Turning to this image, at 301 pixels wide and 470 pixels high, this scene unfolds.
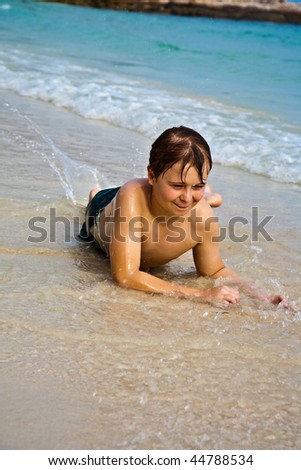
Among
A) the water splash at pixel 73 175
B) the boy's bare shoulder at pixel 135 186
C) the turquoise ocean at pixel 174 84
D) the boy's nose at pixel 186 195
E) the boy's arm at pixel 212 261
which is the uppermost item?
the boy's nose at pixel 186 195

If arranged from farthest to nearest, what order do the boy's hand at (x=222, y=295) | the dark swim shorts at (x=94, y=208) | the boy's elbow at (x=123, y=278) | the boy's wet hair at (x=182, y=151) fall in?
1. the dark swim shorts at (x=94, y=208)
2. the boy's elbow at (x=123, y=278)
3. the boy's hand at (x=222, y=295)
4. the boy's wet hair at (x=182, y=151)

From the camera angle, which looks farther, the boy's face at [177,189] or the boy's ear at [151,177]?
the boy's ear at [151,177]

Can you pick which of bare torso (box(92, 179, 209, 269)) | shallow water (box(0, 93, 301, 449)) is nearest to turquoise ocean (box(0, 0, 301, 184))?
shallow water (box(0, 93, 301, 449))

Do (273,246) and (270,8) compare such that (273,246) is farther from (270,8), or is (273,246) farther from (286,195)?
(270,8)

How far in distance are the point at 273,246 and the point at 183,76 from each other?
744cm

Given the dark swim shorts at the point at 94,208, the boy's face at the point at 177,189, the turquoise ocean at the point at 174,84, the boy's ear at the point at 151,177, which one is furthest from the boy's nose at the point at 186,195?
the turquoise ocean at the point at 174,84

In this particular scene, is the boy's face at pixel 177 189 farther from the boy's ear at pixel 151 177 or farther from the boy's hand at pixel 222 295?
the boy's hand at pixel 222 295

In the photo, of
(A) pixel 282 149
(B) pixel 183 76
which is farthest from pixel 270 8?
(A) pixel 282 149

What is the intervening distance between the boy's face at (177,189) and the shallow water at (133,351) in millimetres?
402

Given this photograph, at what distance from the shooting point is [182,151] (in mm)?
3109

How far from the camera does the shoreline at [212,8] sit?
32031mm

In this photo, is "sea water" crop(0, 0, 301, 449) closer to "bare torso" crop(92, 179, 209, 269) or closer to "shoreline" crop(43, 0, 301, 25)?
"bare torso" crop(92, 179, 209, 269)

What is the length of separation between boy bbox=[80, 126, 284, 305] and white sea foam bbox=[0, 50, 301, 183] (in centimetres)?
234

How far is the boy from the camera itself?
3.14 m
